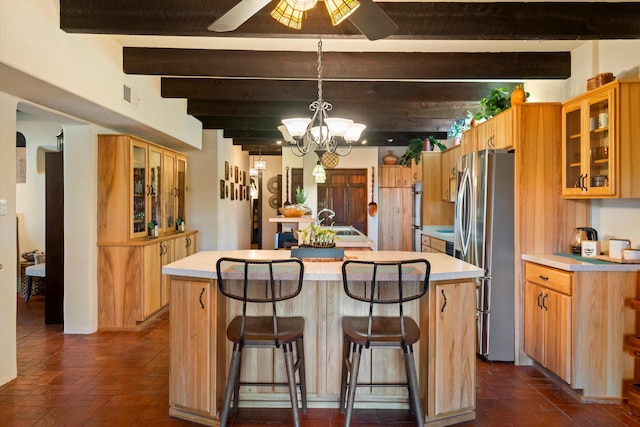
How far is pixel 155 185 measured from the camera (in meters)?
5.07

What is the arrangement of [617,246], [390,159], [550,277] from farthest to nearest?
[390,159], [550,277], [617,246]

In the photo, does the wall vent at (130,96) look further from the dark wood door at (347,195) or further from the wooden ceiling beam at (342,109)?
the dark wood door at (347,195)

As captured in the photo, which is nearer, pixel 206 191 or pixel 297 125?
pixel 297 125

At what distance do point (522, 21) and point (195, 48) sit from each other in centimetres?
253

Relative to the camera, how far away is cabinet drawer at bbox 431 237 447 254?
5074 millimetres

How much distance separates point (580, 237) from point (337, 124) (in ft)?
6.61

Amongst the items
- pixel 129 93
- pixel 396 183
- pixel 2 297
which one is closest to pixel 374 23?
pixel 129 93

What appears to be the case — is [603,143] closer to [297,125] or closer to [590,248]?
[590,248]

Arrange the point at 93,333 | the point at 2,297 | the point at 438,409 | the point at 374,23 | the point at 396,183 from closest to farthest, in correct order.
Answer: the point at 374,23 < the point at 438,409 < the point at 2,297 < the point at 93,333 < the point at 396,183

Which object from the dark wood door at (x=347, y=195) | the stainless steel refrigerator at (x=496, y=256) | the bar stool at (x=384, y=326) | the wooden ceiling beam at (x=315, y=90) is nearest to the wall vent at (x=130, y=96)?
the wooden ceiling beam at (x=315, y=90)

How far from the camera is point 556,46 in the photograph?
138 inches

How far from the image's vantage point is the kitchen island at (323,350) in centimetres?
238

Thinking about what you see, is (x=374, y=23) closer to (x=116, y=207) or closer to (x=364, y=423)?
(x=364, y=423)

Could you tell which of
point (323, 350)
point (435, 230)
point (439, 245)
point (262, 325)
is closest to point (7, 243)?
point (262, 325)
